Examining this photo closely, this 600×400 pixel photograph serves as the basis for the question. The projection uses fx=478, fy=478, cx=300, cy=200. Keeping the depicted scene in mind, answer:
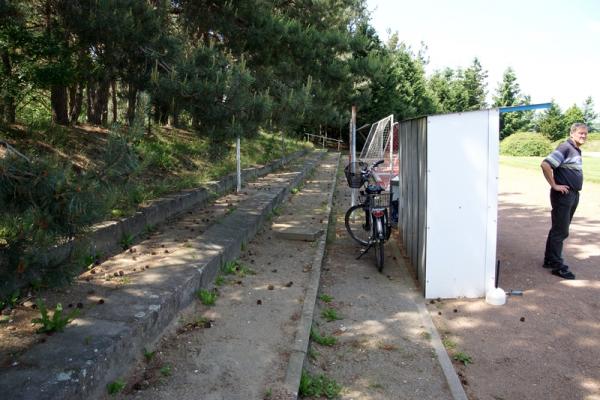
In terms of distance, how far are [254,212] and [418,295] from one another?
345 centimetres

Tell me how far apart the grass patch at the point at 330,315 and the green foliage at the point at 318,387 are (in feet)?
3.82

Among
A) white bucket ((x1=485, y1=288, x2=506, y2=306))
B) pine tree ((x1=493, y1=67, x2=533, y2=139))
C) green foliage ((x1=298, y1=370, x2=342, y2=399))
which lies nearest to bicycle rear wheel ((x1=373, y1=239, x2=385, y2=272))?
white bucket ((x1=485, y1=288, x2=506, y2=306))

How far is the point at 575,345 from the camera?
13.8 ft

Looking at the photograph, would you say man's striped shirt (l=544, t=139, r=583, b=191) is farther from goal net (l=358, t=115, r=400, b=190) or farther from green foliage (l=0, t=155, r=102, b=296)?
green foliage (l=0, t=155, r=102, b=296)

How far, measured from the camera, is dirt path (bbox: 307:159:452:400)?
3.52 metres

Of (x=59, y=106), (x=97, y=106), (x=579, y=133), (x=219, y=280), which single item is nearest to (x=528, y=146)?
(x=97, y=106)

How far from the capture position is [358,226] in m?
8.52

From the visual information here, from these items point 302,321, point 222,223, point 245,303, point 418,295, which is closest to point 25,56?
point 222,223

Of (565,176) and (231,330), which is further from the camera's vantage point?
(565,176)

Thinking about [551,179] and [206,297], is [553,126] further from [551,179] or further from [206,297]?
[206,297]

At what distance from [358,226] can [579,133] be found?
3.84m

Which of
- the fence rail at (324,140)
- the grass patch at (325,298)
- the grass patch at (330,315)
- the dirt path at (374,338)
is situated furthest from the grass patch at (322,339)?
the fence rail at (324,140)

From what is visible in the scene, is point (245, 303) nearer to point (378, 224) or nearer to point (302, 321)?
point (302, 321)

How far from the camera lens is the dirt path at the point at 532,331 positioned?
3596mm
